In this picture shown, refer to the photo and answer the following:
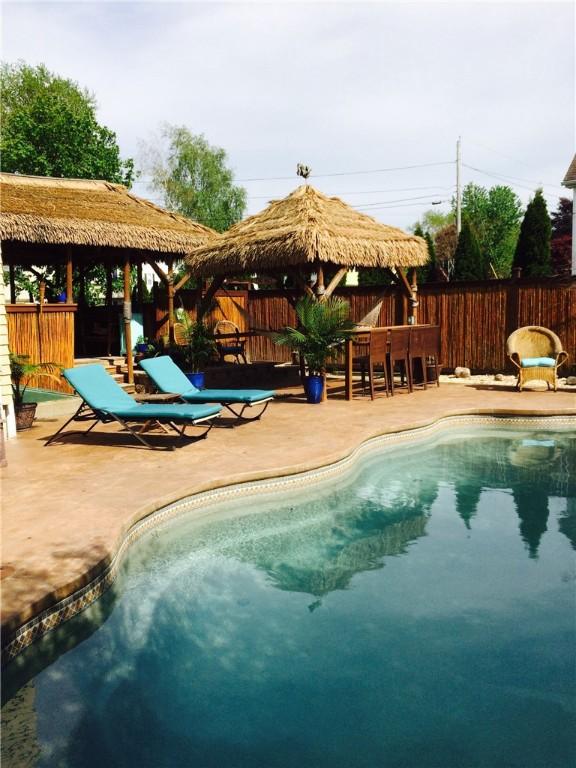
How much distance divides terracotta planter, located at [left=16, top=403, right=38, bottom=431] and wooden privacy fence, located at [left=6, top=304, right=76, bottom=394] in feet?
5.43

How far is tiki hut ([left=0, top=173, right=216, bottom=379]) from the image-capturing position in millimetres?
12188

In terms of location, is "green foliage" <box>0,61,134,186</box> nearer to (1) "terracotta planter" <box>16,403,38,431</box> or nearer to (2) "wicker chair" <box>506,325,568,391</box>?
(1) "terracotta planter" <box>16,403,38,431</box>

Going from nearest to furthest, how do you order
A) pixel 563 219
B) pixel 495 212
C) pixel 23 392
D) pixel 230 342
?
pixel 23 392
pixel 230 342
pixel 563 219
pixel 495 212

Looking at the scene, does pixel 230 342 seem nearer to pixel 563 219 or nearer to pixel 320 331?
pixel 320 331

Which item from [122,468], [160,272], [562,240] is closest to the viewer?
[122,468]

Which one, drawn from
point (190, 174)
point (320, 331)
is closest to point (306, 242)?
point (320, 331)

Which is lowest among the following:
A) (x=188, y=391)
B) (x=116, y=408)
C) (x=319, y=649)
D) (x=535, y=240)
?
(x=319, y=649)

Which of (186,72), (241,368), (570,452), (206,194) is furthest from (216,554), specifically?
(206,194)

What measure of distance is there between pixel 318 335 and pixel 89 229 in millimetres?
5063

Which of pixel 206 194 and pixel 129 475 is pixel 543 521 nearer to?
pixel 129 475

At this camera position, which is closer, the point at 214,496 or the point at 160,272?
the point at 214,496

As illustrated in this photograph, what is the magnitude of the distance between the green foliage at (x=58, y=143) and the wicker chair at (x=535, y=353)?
2502cm

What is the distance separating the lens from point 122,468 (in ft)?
21.9

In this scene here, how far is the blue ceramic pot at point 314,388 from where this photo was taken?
1091cm
